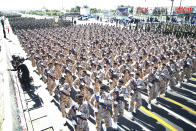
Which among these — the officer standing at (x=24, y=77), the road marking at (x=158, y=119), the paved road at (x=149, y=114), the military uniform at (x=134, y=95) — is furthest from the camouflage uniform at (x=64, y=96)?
the road marking at (x=158, y=119)

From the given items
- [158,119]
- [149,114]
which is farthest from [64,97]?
[158,119]

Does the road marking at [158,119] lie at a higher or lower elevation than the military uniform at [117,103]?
lower

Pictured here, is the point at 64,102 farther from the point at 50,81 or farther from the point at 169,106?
the point at 169,106

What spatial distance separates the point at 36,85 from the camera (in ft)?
32.8

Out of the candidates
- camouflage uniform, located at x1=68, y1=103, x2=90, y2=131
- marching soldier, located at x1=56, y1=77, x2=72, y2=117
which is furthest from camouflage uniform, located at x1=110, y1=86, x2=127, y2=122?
marching soldier, located at x1=56, y1=77, x2=72, y2=117

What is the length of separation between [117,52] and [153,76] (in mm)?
6972

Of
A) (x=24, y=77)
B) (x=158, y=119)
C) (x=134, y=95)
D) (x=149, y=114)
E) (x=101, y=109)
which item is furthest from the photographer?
(x=24, y=77)

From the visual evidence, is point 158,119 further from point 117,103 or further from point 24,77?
point 24,77

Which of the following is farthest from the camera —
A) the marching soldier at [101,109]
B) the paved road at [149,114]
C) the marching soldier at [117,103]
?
the paved road at [149,114]

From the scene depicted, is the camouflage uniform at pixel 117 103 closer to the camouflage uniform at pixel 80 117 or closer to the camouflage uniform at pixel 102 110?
the camouflage uniform at pixel 102 110

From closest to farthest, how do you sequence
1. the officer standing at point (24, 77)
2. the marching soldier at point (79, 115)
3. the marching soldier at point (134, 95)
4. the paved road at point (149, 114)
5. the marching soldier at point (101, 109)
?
the marching soldier at point (79, 115)
the marching soldier at point (101, 109)
the paved road at point (149, 114)
the marching soldier at point (134, 95)
the officer standing at point (24, 77)

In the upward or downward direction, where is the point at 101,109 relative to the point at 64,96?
downward

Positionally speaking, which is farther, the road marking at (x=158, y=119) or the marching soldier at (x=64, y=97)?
the marching soldier at (x=64, y=97)

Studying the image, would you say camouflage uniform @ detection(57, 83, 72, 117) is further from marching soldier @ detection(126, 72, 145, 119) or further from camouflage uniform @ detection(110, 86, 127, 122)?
marching soldier @ detection(126, 72, 145, 119)
